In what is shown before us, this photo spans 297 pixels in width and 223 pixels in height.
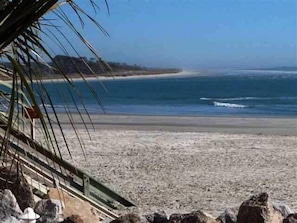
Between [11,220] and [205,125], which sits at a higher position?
[11,220]

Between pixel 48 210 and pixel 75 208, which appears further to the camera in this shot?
pixel 75 208

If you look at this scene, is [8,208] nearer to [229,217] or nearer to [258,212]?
[258,212]

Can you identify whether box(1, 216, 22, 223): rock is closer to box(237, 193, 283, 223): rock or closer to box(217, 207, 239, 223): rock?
box(237, 193, 283, 223): rock

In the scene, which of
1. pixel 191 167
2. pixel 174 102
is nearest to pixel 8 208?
pixel 191 167

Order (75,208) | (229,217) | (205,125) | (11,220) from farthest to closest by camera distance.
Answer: (205,125) → (75,208) → (229,217) → (11,220)

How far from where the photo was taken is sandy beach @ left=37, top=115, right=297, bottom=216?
10078 mm

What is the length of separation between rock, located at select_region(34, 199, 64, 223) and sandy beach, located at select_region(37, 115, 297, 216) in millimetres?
3244

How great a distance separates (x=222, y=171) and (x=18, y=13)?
37.4 feet

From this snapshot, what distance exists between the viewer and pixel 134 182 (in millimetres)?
11453

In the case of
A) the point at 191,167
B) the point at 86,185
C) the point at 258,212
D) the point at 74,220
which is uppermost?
the point at 258,212

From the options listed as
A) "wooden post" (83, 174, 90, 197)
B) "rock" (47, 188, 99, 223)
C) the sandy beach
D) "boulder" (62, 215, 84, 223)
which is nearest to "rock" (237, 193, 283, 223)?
"boulder" (62, 215, 84, 223)

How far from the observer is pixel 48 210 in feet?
19.2

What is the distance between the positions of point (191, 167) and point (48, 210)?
7622 millimetres

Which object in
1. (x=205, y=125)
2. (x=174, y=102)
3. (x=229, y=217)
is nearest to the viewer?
(x=229, y=217)
